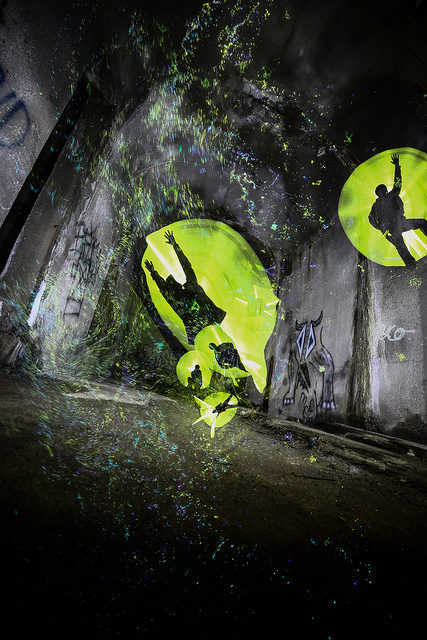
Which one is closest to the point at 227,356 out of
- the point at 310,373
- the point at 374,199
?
the point at 310,373

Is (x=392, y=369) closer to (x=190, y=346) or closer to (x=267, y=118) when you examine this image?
(x=267, y=118)

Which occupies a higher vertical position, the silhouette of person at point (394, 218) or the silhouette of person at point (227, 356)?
the silhouette of person at point (394, 218)

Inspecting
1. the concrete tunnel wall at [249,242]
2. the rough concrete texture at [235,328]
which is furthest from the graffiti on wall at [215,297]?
the concrete tunnel wall at [249,242]

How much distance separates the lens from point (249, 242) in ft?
23.5

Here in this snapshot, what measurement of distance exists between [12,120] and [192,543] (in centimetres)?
473

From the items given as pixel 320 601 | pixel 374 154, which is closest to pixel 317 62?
pixel 374 154

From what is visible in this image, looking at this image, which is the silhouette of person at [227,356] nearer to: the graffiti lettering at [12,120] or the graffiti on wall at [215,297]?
the graffiti on wall at [215,297]

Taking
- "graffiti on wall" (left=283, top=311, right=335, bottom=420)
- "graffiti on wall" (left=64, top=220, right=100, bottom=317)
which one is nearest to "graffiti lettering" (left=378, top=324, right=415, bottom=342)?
"graffiti on wall" (left=283, top=311, right=335, bottom=420)

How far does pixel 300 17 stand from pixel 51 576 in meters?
5.30

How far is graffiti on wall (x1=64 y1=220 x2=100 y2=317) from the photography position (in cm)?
469

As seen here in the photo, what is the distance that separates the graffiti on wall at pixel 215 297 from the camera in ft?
23.2

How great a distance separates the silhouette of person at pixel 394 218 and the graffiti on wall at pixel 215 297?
324 cm

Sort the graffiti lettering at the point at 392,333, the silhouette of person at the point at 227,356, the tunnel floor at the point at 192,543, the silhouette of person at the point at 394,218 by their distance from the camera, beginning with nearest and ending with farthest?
the tunnel floor at the point at 192,543 < the graffiti lettering at the point at 392,333 < the silhouette of person at the point at 394,218 < the silhouette of person at the point at 227,356

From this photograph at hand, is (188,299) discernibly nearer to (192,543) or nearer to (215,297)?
(215,297)
